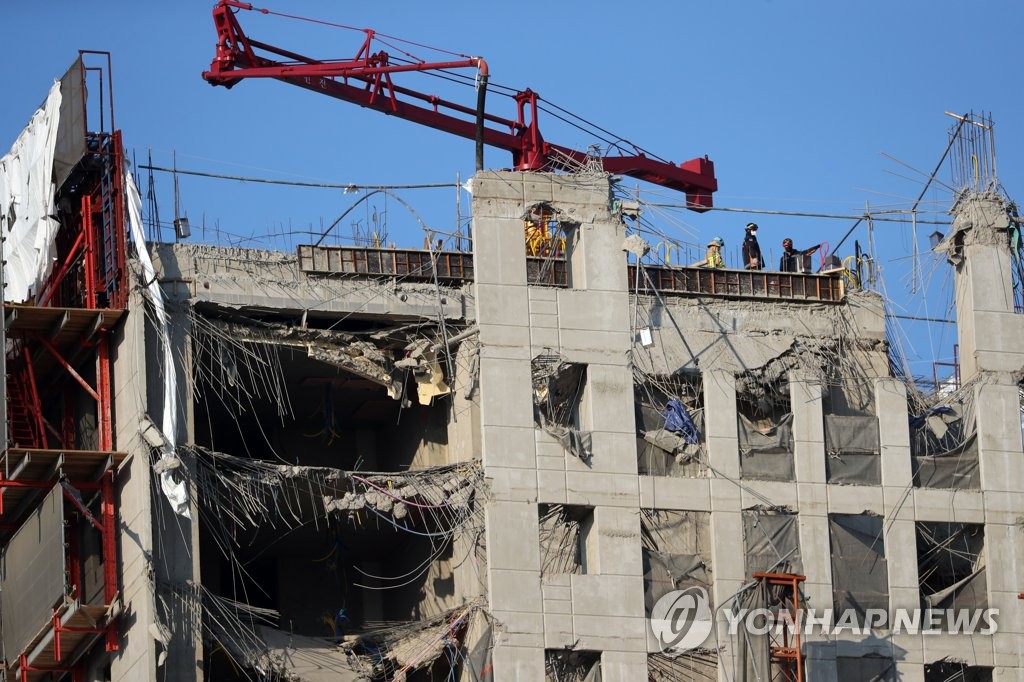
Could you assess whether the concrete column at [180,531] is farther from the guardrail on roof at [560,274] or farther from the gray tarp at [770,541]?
the gray tarp at [770,541]

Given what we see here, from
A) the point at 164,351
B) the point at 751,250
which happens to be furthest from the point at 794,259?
the point at 164,351

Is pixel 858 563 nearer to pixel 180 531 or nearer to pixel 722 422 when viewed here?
pixel 722 422

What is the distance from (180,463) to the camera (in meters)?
52.2

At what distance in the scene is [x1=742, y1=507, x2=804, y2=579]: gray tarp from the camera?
189 feet

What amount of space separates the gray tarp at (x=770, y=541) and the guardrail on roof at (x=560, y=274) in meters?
6.53

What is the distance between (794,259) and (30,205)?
840 inches

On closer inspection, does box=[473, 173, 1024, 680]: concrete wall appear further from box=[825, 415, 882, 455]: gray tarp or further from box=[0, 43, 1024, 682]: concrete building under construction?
box=[825, 415, 882, 455]: gray tarp

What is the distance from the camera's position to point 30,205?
5788 cm

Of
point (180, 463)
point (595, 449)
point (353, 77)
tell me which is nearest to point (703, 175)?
point (353, 77)

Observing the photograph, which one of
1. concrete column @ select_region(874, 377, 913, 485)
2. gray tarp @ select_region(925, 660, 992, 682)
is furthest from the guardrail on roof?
gray tarp @ select_region(925, 660, 992, 682)

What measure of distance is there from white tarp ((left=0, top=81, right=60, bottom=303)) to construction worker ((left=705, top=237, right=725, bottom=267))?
59.0ft

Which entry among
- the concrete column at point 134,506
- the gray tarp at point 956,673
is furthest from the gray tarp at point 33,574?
the gray tarp at point 956,673

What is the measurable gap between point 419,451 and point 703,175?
1676 centimetres

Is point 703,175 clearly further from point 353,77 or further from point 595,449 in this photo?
point 595,449
